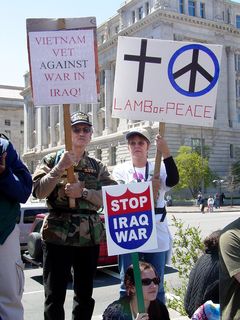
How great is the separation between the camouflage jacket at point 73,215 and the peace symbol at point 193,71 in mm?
1054

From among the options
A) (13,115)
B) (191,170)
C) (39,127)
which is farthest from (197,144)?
(13,115)

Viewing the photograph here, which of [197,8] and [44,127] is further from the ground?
[197,8]

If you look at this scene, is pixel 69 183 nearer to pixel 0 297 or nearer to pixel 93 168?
pixel 93 168

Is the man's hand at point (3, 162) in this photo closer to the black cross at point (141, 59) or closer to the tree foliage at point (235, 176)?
the black cross at point (141, 59)

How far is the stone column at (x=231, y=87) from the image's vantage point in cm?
5691

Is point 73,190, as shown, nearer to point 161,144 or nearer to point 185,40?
point 161,144

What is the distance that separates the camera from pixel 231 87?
5744cm

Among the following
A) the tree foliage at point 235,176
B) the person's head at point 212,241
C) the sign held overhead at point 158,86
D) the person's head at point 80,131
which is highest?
the sign held overhead at point 158,86

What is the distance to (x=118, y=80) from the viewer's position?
380cm

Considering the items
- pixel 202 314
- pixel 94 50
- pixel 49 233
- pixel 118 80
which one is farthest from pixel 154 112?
pixel 202 314

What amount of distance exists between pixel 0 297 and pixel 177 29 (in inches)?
2082

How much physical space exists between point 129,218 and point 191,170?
43387 mm

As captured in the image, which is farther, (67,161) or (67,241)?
(67,241)

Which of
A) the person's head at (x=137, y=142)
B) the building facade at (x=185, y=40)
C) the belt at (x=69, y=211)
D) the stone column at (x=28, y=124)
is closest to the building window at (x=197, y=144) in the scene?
the building facade at (x=185, y=40)
